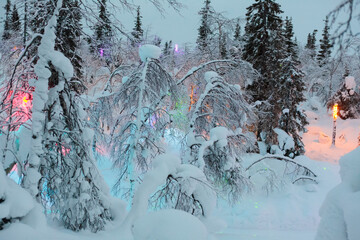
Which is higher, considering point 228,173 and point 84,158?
point 228,173

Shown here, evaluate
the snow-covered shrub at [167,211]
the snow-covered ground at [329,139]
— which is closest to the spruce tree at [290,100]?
the snow-covered ground at [329,139]

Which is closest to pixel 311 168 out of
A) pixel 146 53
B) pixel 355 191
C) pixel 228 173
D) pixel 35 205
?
pixel 228 173

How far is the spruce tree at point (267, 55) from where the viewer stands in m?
16.6

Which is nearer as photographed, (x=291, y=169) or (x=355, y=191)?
(x=355, y=191)

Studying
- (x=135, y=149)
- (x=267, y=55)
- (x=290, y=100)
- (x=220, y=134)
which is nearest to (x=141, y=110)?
(x=135, y=149)

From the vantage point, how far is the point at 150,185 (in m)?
3.44

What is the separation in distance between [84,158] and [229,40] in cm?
902

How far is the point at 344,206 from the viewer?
2312 mm

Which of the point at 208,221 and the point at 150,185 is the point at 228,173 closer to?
the point at 208,221

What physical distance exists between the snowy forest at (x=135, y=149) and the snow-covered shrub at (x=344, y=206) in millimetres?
11

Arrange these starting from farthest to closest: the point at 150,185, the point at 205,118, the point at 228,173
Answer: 1. the point at 205,118
2. the point at 228,173
3. the point at 150,185

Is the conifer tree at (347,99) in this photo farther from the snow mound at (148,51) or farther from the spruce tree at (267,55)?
the snow mound at (148,51)

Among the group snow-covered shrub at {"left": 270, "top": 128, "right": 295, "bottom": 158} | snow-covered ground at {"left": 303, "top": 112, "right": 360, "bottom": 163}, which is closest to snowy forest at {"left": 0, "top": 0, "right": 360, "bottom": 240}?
snow-covered shrub at {"left": 270, "top": 128, "right": 295, "bottom": 158}

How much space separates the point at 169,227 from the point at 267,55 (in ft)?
54.5
